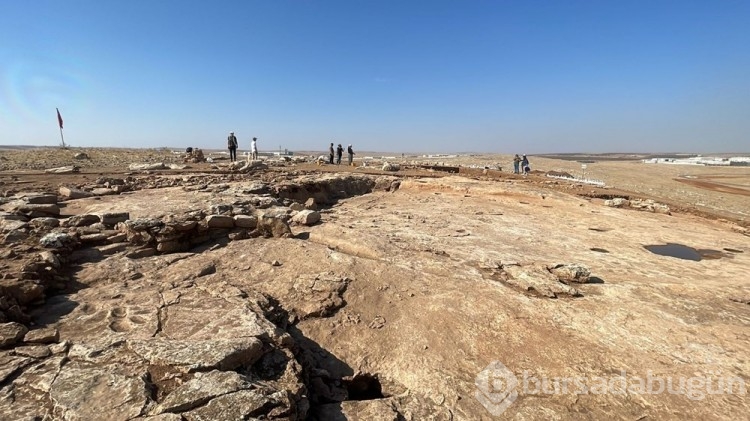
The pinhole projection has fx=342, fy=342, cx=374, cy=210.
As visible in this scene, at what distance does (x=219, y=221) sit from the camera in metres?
7.99

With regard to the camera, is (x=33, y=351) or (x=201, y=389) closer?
(x=201, y=389)

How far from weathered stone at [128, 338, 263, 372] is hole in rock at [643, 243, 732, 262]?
9001 mm

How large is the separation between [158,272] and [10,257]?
2.31m

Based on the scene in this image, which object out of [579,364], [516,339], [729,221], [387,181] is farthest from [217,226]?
[729,221]

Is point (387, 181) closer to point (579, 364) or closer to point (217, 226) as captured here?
point (217, 226)

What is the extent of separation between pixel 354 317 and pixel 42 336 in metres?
3.60

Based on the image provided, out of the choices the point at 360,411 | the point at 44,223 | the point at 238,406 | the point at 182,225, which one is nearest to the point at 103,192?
the point at 44,223

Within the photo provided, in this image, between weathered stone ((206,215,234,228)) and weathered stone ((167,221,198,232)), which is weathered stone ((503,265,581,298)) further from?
weathered stone ((167,221,198,232))

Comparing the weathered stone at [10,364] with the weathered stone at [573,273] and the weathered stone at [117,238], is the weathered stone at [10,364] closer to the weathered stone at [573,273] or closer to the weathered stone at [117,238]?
the weathered stone at [117,238]

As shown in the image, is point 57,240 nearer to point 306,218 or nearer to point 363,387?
point 306,218

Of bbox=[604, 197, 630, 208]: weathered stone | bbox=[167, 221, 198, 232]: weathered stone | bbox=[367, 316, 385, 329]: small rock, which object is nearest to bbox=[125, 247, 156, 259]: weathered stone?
bbox=[167, 221, 198, 232]: weathered stone

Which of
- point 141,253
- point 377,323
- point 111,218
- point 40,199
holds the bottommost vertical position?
point 377,323

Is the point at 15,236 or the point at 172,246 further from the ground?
the point at 15,236

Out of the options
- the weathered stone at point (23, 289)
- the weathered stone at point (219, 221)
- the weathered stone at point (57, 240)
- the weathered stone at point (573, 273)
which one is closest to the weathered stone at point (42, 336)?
the weathered stone at point (23, 289)
